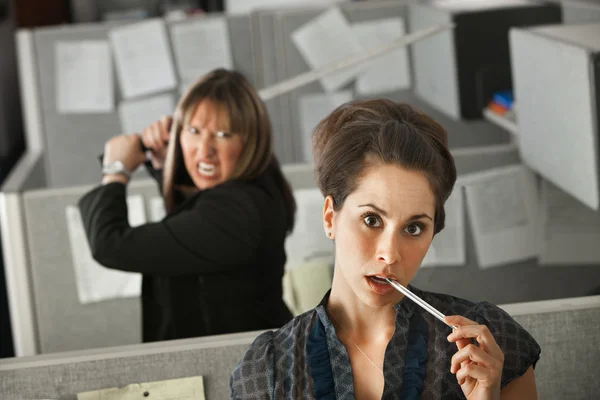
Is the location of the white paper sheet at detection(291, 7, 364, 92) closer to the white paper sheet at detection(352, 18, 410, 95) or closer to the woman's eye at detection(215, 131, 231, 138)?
the white paper sheet at detection(352, 18, 410, 95)

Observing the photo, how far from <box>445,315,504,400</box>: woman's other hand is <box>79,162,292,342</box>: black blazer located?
2.36 feet

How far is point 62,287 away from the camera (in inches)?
76.1

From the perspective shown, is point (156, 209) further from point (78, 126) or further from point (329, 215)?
point (329, 215)

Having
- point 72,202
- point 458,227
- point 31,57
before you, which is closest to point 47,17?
point 31,57

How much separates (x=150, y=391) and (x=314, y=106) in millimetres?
1803

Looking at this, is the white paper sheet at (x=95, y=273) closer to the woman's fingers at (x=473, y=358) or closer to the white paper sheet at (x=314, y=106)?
the white paper sheet at (x=314, y=106)

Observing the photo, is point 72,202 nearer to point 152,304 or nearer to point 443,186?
point 152,304

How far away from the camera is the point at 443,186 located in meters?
0.87

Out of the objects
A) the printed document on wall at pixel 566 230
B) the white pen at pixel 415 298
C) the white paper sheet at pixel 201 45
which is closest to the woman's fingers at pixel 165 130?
the printed document on wall at pixel 566 230

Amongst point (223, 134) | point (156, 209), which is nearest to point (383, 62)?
point (156, 209)

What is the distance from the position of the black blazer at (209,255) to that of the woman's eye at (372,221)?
637 millimetres

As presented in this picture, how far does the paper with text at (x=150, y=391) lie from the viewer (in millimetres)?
1051

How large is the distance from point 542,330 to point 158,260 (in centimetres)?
65

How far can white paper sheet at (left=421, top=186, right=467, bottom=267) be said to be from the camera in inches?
75.5
